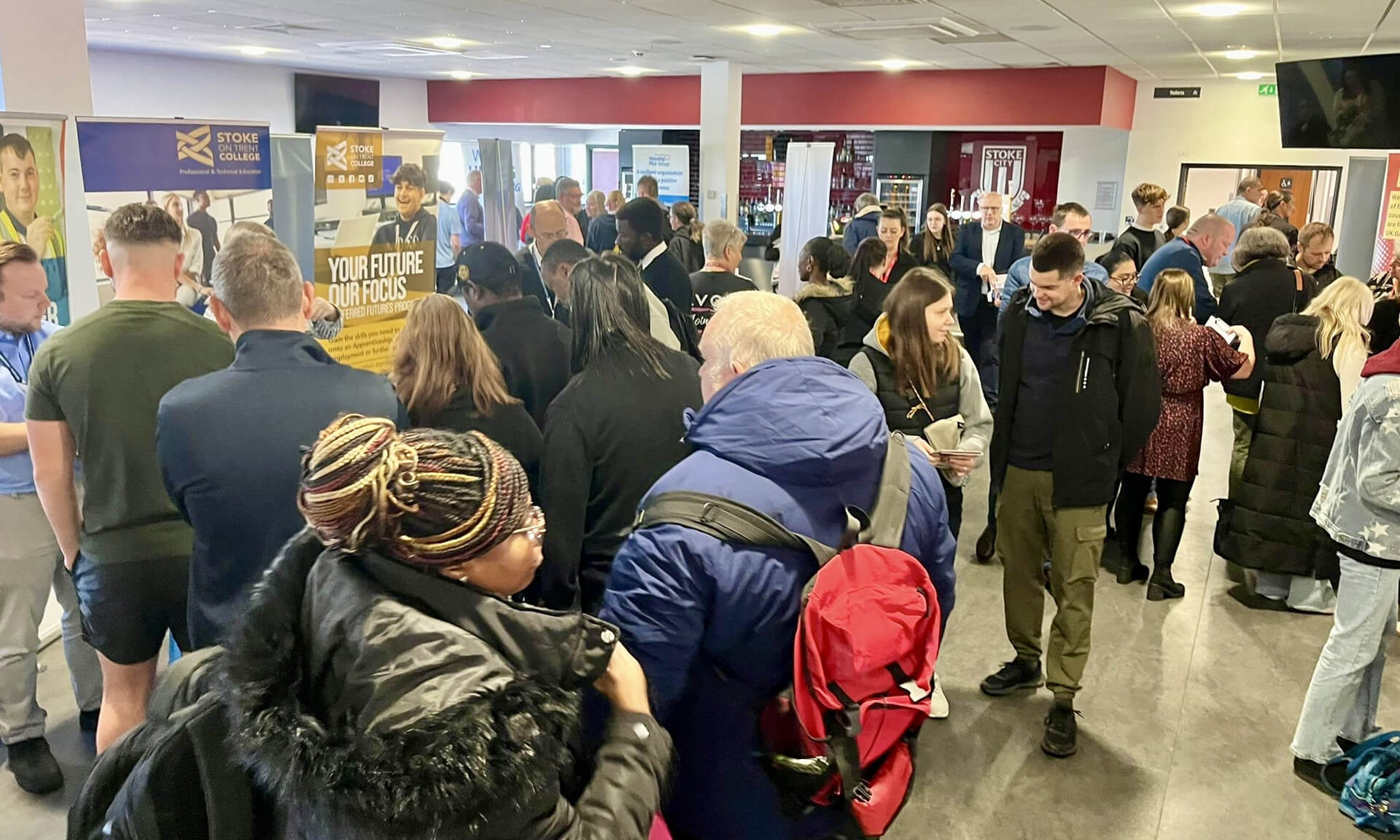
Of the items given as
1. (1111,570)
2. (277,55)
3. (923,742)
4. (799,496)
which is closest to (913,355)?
(923,742)

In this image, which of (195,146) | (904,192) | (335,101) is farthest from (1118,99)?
(335,101)

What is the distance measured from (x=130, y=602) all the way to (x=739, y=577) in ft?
5.82

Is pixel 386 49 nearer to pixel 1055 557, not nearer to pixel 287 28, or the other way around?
pixel 287 28

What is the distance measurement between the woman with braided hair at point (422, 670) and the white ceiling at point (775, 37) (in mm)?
5851

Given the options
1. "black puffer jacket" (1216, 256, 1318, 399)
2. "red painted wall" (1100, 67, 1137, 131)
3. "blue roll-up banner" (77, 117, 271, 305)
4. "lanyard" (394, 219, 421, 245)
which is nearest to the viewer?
"blue roll-up banner" (77, 117, 271, 305)

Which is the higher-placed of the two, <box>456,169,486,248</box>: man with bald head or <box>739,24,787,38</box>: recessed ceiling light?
<box>739,24,787,38</box>: recessed ceiling light

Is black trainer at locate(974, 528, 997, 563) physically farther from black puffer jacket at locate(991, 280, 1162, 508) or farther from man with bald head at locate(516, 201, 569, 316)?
man with bald head at locate(516, 201, 569, 316)

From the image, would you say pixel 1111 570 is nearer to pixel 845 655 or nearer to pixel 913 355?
pixel 913 355

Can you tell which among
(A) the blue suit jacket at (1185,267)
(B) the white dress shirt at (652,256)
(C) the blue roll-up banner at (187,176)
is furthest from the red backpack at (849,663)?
(A) the blue suit jacket at (1185,267)

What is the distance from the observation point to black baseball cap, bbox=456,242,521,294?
3543 mm

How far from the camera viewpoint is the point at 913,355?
10.7 ft

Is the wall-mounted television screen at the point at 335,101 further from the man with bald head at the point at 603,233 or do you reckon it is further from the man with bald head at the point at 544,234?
the man with bald head at the point at 544,234

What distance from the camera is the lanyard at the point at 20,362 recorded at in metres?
2.87

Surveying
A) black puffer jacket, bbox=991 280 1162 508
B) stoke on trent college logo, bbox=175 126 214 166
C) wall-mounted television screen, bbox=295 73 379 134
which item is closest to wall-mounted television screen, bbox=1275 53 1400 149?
black puffer jacket, bbox=991 280 1162 508
